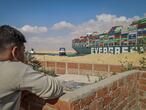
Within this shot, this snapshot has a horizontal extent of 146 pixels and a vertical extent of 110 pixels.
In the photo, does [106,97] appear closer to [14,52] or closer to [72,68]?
[14,52]

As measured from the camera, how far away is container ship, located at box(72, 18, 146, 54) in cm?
2069

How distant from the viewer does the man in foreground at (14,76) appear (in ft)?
5.83

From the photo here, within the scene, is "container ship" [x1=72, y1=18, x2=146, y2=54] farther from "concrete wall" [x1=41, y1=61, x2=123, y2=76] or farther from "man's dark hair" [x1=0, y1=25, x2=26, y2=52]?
"man's dark hair" [x1=0, y1=25, x2=26, y2=52]

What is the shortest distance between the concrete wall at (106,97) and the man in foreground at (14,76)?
0.35 meters

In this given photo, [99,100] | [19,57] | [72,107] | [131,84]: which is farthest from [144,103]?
[19,57]

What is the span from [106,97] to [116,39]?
20359mm

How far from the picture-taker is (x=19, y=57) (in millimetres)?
1942

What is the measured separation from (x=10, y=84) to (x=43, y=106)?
0.63 meters

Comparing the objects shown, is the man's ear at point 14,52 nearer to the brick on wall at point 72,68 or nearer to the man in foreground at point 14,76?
the man in foreground at point 14,76

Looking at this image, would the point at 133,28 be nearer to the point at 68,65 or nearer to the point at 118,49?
the point at 118,49

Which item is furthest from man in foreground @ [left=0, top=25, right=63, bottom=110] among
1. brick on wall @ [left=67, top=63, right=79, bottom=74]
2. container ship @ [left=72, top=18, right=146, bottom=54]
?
container ship @ [left=72, top=18, right=146, bottom=54]

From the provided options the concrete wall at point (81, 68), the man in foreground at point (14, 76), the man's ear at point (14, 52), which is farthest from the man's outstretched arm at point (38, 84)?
the concrete wall at point (81, 68)

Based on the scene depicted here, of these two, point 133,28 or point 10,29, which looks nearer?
point 10,29

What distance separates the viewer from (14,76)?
1.76 metres
